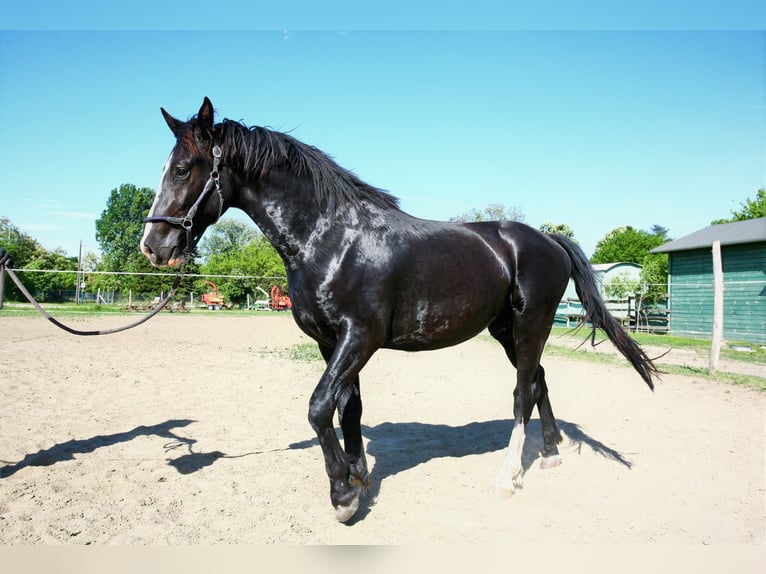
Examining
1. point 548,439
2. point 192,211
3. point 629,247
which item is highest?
point 629,247

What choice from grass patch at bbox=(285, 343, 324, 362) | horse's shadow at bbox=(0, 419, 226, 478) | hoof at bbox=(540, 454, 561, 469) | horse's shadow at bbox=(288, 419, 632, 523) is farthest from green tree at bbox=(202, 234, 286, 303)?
hoof at bbox=(540, 454, 561, 469)

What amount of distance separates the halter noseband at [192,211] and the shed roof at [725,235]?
21.1 meters

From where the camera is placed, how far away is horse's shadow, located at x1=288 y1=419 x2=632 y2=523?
4602mm

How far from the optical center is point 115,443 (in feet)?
15.8

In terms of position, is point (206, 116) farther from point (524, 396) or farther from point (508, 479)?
point (508, 479)

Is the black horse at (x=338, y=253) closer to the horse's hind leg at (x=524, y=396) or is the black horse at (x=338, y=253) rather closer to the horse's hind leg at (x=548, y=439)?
the horse's hind leg at (x=524, y=396)

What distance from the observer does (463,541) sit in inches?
119

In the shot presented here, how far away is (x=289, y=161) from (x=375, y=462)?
2794mm

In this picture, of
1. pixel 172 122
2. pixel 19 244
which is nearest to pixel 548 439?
pixel 172 122

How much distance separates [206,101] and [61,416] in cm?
442

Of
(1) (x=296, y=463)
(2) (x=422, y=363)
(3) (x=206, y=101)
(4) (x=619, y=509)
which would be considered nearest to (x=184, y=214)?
(3) (x=206, y=101)

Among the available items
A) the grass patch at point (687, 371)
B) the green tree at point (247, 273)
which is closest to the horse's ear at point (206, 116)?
the grass patch at point (687, 371)

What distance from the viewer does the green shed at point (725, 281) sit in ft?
61.6

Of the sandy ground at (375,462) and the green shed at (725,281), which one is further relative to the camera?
the green shed at (725,281)
